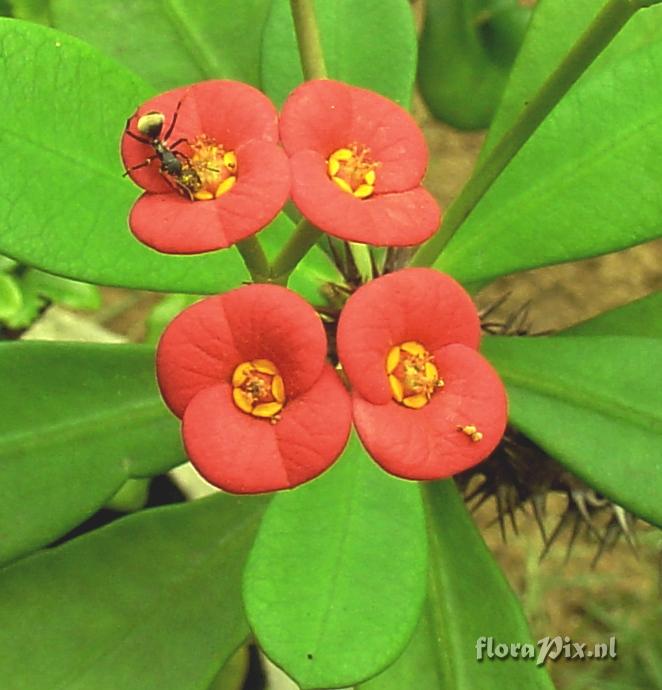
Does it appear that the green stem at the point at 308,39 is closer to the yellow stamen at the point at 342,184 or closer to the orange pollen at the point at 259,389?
the yellow stamen at the point at 342,184

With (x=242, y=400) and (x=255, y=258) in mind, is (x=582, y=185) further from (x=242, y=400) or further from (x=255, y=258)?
(x=242, y=400)

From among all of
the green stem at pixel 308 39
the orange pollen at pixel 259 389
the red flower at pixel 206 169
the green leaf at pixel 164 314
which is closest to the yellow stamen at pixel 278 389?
the orange pollen at pixel 259 389

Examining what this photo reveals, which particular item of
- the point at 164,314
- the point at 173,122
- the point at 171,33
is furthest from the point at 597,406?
the point at 164,314

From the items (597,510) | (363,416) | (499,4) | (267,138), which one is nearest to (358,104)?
(267,138)

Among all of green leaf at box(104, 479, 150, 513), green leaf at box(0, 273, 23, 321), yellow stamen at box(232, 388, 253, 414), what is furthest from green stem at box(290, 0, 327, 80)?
green leaf at box(104, 479, 150, 513)

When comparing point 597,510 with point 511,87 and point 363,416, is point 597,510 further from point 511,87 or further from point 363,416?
point 363,416

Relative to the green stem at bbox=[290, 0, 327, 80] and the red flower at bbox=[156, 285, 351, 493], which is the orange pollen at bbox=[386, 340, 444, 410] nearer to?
the red flower at bbox=[156, 285, 351, 493]
